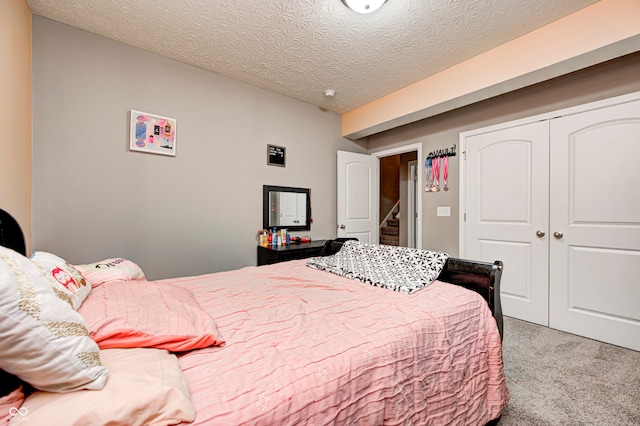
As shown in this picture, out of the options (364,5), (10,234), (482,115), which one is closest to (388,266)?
(364,5)

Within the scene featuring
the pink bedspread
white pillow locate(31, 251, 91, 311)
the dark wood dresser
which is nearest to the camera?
the pink bedspread

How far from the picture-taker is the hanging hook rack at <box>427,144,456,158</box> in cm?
340

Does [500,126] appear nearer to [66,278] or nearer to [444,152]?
[444,152]

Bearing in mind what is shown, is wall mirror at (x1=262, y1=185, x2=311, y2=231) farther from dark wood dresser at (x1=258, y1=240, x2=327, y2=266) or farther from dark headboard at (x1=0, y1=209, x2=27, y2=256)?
dark headboard at (x1=0, y1=209, x2=27, y2=256)

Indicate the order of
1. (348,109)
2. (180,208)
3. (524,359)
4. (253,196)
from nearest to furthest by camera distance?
(524,359) → (180,208) → (253,196) → (348,109)

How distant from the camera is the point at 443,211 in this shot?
3500mm

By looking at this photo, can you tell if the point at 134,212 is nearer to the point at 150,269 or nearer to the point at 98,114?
the point at 150,269

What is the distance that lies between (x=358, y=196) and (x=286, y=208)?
122 centimetres

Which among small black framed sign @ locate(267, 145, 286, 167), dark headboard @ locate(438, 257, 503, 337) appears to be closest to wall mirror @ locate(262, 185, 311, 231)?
small black framed sign @ locate(267, 145, 286, 167)

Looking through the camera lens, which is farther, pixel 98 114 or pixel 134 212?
pixel 134 212

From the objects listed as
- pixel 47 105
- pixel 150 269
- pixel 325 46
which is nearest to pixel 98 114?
pixel 47 105

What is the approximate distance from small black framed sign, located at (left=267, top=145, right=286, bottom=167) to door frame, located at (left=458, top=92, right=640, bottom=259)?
2.19 meters

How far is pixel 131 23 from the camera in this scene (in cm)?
225

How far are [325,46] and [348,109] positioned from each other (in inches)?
62.6
